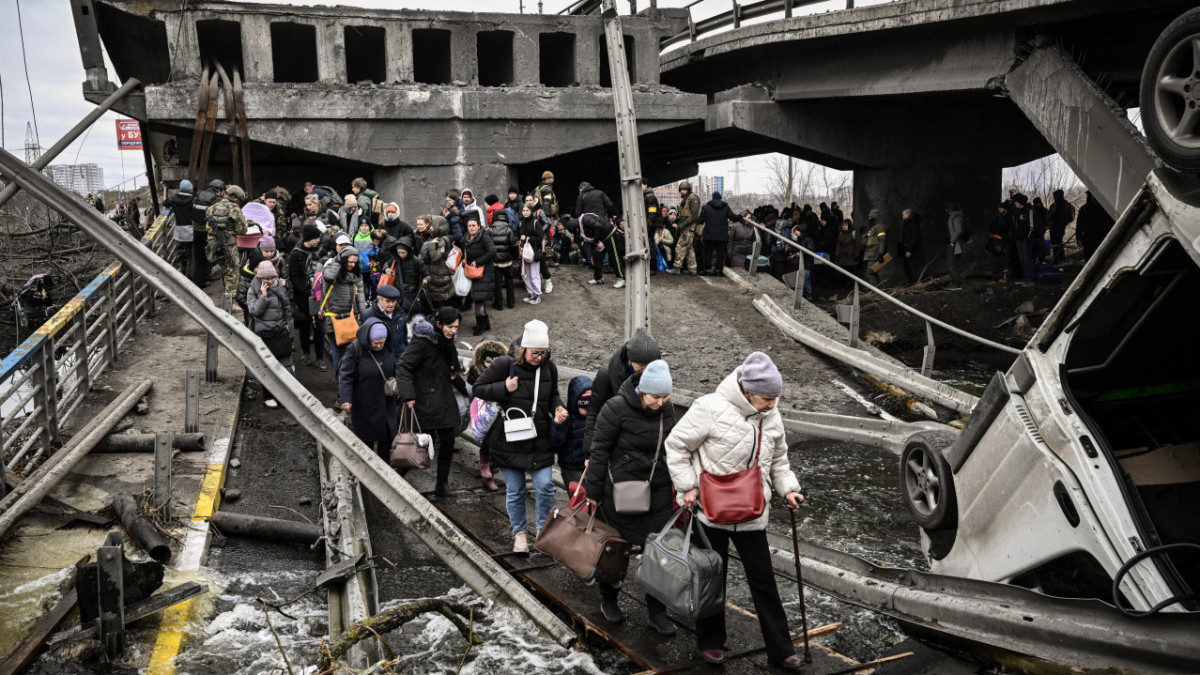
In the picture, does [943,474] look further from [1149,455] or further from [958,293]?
[958,293]

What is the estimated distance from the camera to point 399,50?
800 inches

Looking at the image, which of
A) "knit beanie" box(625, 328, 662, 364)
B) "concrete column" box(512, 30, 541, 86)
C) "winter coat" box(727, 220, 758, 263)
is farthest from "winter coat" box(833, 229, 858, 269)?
"knit beanie" box(625, 328, 662, 364)

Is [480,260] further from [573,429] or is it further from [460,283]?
[573,429]

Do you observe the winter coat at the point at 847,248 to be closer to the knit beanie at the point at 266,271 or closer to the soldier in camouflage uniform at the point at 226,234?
the soldier in camouflage uniform at the point at 226,234

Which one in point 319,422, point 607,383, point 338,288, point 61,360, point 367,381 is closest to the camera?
point 607,383

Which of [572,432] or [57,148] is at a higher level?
[57,148]

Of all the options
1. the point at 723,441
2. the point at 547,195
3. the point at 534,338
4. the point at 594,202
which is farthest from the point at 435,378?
the point at 547,195

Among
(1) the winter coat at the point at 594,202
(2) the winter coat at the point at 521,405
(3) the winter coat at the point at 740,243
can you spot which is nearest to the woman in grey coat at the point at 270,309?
(2) the winter coat at the point at 521,405

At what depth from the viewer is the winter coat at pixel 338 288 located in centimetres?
1138

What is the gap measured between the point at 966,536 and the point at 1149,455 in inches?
44.8

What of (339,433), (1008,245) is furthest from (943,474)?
(1008,245)

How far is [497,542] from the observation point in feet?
25.1

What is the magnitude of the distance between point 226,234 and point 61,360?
3970 mm

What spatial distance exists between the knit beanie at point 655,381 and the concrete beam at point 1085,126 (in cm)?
1007
